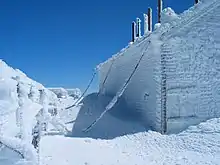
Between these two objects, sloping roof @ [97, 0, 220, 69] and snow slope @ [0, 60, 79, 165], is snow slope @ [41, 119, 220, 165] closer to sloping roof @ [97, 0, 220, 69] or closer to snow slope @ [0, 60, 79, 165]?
snow slope @ [0, 60, 79, 165]

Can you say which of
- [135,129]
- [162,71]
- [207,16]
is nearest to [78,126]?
[135,129]

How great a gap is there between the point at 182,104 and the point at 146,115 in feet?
5.51

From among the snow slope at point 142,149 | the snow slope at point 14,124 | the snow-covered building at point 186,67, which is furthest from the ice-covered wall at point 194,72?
the snow slope at point 14,124

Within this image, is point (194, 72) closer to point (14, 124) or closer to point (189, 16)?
point (189, 16)

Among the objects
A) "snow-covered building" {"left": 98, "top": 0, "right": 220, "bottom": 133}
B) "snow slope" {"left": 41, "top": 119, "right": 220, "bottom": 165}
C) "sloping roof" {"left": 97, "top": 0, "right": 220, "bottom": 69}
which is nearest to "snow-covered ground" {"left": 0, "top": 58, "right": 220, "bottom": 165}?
"snow slope" {"left": 41, "top": 119, "right": 220, "bottom": 165}

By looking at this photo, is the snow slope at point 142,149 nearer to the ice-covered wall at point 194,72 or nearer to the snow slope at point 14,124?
the ice-covered wall at point 194,72

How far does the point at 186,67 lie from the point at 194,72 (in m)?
0.32

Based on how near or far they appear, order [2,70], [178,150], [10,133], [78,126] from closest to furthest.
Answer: [10,133]
[2,70]
[178,150]
[78,126]

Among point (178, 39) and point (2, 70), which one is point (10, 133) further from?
point (178, 39)

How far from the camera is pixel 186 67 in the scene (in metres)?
9.73

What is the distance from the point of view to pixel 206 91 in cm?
982

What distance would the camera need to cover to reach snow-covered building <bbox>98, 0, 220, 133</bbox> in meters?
9.63

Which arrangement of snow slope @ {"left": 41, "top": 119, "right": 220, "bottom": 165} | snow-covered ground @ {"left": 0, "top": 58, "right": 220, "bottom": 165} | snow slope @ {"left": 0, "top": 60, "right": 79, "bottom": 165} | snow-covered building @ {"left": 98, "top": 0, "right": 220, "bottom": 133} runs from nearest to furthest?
1. snow slope @ {"left": 0, "top": 60, "right": 79, "bottom": 165}
2. snow-covered ground @ {"left": 0, "top": 58, "right": 220, "bottom": 165}
3. snow slope @ {"left": 41, "top": 119, "right": 220, "bottom": 165}
4. snow-covered building @ {"left": 98, "top": 0, "right": 220, "bottom": 133}

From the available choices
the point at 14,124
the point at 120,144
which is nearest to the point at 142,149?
the point at 120,144
